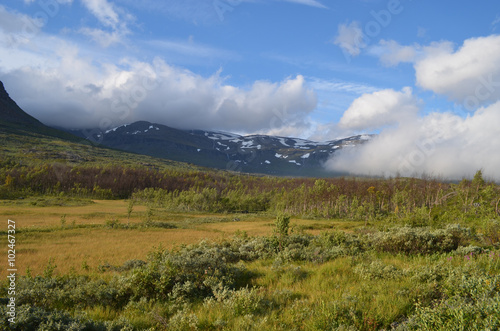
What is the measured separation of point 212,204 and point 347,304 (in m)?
104

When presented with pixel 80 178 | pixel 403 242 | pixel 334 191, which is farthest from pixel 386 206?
pixel 80 178

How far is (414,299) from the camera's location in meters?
6.96

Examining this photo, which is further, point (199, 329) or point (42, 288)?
point (42, 288)

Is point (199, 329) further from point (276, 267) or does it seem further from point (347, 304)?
point (276, 267)

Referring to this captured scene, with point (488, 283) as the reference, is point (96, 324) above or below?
below

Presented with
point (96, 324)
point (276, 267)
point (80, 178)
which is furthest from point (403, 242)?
point (80, 178)

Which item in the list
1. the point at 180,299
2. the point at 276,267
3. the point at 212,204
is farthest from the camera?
the point at 212,204

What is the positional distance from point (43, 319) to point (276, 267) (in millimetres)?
8063

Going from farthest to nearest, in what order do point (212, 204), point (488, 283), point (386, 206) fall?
1. point (212, 204)
2. point (386, 206)
3. point (488, 283)

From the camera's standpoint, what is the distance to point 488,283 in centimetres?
677

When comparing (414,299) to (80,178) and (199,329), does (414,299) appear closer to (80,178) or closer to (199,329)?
(199,329)

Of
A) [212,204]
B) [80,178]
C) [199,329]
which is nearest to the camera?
[199,329]

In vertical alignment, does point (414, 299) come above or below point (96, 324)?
above

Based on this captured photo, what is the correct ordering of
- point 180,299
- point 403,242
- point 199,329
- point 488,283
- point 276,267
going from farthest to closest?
point 403,242
point 276,267
point 180,299
point 488,283
point 199,329
